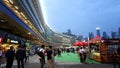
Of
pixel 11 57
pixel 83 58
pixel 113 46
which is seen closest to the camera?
pixel 11 57

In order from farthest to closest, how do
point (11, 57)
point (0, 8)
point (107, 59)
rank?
point (107, 59), point (0, 8), point (11, 57)

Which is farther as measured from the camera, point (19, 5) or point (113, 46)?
point (19, 5)

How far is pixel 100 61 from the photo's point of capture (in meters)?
26.8

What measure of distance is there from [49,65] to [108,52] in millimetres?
10650

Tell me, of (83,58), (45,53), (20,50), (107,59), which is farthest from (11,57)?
(83,58)

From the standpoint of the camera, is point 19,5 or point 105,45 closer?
point 105,45

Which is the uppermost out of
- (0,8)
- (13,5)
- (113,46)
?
(13,5)

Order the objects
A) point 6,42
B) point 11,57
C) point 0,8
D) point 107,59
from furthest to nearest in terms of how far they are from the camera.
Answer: point 6,42 < point 107,59 < point 0,8 < point 11,57

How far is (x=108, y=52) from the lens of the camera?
1029 inches

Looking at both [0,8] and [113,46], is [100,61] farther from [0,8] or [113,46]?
[0,8]

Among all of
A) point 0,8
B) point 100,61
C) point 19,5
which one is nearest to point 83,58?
point 100,61

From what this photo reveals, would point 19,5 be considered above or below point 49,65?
above

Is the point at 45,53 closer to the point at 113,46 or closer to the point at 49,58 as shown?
the point at 49,58

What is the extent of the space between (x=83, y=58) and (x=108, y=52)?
4504mm
